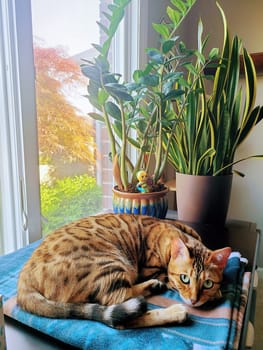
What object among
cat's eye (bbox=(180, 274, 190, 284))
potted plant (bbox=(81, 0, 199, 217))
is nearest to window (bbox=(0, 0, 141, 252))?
potted plant (bbox=(81, 0, 199, 217))

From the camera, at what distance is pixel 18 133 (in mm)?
807

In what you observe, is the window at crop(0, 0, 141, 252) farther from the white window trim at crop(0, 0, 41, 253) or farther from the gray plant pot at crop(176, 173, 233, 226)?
the gray plant pot at crop(176, 173, 233, 226)

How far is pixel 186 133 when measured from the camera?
37.2 inches

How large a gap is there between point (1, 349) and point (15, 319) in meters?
0.10

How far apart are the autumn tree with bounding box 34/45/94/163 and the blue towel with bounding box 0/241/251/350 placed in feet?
1.88

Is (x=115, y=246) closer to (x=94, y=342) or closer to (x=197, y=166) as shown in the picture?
(x=94, y=342)

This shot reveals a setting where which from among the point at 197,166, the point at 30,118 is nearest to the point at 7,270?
the point at 30,118

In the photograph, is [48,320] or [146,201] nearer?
[48,320]

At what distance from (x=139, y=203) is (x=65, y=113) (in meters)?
0.46

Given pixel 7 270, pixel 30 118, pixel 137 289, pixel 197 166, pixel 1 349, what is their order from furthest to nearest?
pixel 197 166 → pixel 30 118 → pixel 7 270 → pixel 137 289 → pixel 1 349

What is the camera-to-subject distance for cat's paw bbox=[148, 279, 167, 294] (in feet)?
1.74

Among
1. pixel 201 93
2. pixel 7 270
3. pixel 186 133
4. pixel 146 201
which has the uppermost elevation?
pixel 201 93

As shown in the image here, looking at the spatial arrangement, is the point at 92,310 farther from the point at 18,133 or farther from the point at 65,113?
the point at 65,113

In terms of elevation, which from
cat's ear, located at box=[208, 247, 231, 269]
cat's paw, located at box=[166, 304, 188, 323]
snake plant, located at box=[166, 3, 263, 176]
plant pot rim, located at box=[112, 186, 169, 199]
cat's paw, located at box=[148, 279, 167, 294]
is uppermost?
snake plant, located at box=[166, 3, 263, 176]
